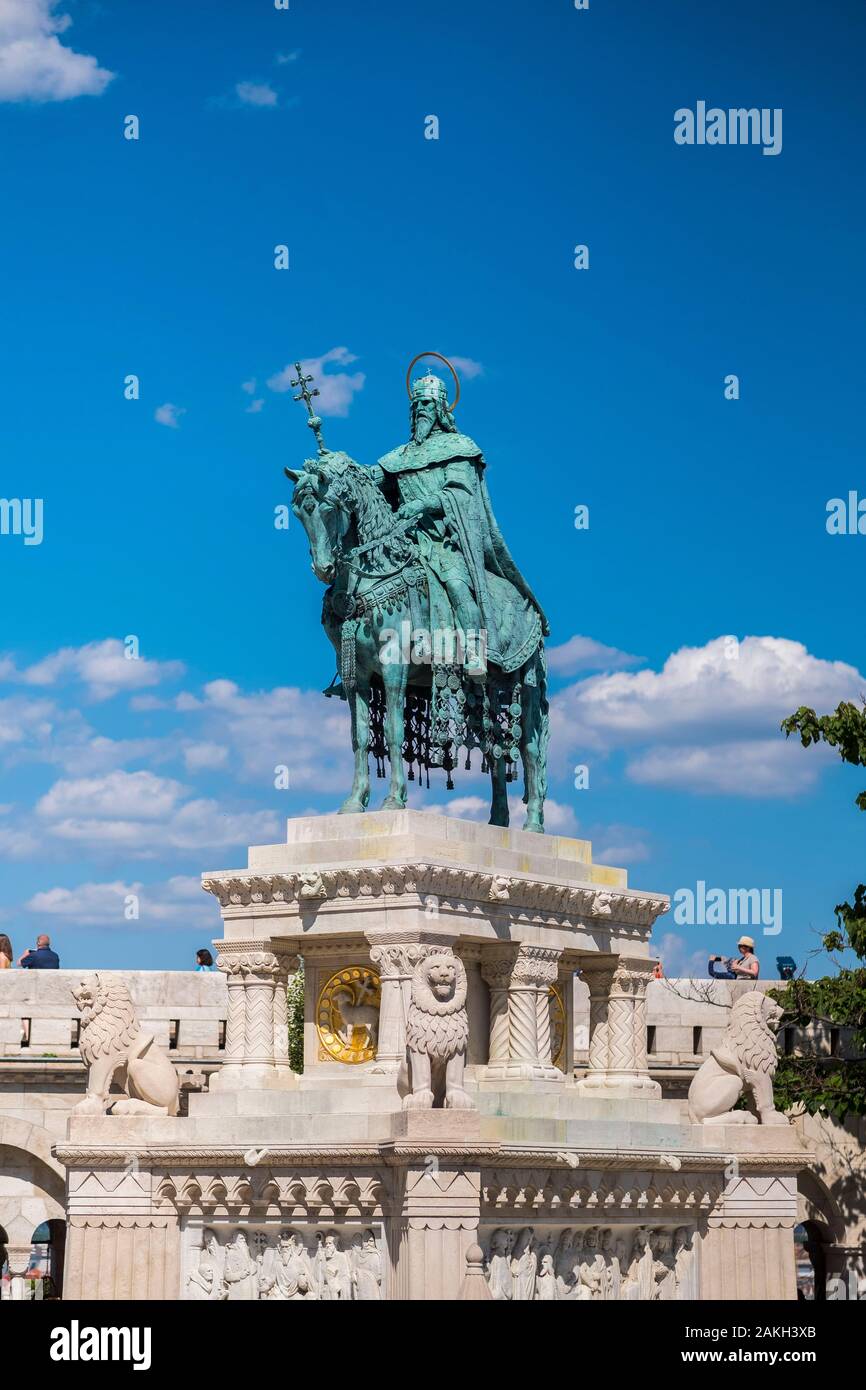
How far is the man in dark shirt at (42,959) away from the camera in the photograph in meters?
32.5

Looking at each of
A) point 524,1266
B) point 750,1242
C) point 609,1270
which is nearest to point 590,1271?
point 609,1270

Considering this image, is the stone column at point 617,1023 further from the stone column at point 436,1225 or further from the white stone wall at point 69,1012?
the white stone wall at point 69,1012

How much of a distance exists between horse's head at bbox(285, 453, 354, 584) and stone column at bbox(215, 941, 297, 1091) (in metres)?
3.69

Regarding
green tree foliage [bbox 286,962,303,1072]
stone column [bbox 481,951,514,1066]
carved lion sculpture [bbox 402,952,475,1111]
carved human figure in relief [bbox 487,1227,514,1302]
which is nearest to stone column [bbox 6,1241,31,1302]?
green tree foliage [bbox 286,962,303,1072]

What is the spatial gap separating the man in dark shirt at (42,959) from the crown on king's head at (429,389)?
11997mm

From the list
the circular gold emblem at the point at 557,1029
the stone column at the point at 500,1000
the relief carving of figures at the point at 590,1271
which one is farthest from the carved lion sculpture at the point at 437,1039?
the circular gold emblem at the point at 557,1029

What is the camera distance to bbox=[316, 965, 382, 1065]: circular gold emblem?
21.9 m

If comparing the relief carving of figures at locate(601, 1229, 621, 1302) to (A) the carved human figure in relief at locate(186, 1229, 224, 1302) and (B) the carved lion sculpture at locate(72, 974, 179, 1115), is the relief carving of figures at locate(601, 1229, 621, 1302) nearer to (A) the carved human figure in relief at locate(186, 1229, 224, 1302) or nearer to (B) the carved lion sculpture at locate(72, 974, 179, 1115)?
(A) the carved human figure in relief at locate(186, 1229, 224, 1302)

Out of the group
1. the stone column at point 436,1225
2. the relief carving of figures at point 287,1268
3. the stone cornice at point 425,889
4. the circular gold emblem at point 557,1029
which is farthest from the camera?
the circular gold emblem at point 557,1029

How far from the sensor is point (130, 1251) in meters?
21.6

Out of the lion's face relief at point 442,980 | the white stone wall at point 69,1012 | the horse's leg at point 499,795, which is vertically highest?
the horse's leg at point 499,795

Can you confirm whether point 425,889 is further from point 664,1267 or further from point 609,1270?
point 664,1267

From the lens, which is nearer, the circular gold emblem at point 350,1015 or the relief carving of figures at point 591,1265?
the relief carving of figures at point 591,1265

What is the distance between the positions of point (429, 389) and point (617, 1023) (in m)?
6.82
